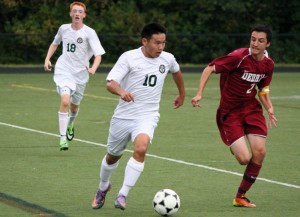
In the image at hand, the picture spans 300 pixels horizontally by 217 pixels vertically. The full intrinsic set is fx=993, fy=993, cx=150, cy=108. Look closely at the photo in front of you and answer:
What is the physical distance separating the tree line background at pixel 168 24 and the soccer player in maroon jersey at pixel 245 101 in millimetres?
30521

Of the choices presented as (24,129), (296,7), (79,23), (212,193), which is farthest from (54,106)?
(296,7)

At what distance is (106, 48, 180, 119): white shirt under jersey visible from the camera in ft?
34.0

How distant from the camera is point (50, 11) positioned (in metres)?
43.4

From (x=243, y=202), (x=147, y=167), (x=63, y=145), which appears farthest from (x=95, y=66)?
(x=243, y=202)

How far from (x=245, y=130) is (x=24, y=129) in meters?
8.27

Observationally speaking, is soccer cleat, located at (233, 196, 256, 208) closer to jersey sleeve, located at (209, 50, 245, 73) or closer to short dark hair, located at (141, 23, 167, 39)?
jersey sleeve, located at (209, 50, 245, 73)

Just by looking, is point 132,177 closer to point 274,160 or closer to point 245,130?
point 245,130

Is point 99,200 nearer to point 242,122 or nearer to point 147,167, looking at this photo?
point 242,122

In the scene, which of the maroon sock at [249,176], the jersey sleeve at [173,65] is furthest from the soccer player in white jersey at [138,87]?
the maroon sock at [249,176]

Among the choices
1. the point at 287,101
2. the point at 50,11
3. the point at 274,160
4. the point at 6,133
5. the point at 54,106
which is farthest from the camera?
the point at 50,11

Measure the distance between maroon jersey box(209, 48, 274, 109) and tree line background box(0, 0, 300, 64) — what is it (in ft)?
100

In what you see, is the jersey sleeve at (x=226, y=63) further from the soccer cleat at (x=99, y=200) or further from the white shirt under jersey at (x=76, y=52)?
the white shirt under jersey at (x=76, y=52)

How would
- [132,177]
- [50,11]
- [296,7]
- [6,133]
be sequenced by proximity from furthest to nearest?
1. [296,7]
2. [50,11]
3. [6,133]
4. [132,177]

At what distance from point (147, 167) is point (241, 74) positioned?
3.14 m
